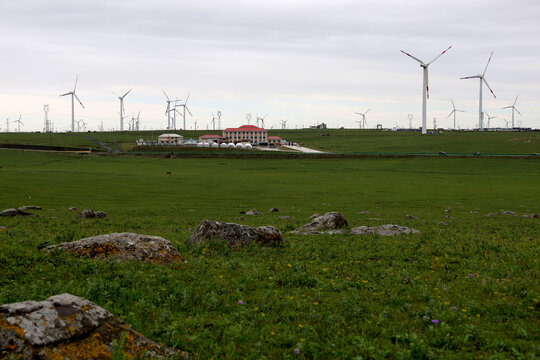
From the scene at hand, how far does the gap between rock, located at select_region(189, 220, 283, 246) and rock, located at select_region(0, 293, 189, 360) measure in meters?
10.1

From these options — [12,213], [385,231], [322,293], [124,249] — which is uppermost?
[124,249]

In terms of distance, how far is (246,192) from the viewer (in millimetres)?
64438

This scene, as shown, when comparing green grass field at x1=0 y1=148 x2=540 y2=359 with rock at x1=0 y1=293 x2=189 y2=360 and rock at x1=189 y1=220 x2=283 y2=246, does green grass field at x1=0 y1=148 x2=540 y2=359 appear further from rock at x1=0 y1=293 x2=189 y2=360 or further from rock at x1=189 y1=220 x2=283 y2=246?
rock at x1=0 y1=293 x2=189 y2=360

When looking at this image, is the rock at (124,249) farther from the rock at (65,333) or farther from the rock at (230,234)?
the rock at (65,333)

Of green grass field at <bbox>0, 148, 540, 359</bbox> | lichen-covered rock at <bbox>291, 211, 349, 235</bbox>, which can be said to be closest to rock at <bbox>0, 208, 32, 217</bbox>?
green grass field at <bbox>0, 148, 540, 359</bbox>

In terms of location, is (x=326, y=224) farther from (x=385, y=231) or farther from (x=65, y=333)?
(x=65, y=333)

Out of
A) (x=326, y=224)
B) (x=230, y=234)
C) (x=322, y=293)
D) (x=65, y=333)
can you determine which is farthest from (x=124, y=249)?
(x=326, y=224)

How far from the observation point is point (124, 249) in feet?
48.4

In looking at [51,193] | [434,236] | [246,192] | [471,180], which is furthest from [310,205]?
[471,180]

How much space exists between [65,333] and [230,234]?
11.5m

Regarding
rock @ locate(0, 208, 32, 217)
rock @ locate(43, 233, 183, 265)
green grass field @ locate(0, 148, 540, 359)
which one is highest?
rock @ locate(43, 233, 183, 265)

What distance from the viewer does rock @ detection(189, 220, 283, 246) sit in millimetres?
18531

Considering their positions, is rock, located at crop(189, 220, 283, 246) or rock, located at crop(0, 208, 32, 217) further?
rock, located at crop(0, 208, 32, 217)

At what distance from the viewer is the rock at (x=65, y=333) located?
7.10 meters
